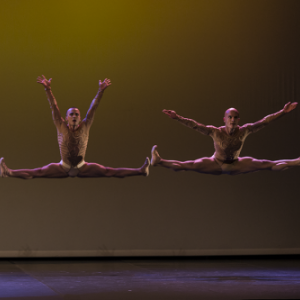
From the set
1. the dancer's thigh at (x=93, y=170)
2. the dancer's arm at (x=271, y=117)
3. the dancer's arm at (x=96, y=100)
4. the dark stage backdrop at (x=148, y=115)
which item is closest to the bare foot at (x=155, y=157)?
the dancer's thigh at (x=93, y=170)

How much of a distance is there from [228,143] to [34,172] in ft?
8.65

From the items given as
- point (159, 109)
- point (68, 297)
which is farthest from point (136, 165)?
point (68, 297)

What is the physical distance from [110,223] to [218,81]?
3.19 m

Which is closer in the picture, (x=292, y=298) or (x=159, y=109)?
(x=292, y=298)

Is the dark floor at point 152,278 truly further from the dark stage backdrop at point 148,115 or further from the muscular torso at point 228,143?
the muscular torso at point 228,143

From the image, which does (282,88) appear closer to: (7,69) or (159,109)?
(159,109)

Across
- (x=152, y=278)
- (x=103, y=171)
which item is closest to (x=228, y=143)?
(x=103, y=171)

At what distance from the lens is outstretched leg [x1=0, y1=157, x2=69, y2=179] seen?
20.1 feet

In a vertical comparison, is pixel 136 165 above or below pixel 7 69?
below

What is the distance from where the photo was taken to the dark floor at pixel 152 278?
564 cm

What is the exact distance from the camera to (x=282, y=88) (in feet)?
28.2

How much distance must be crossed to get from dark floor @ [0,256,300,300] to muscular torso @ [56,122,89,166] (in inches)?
66.0

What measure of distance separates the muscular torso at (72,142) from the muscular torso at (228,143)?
1770mm

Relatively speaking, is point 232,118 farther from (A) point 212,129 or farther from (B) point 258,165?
(B) point 258,165
